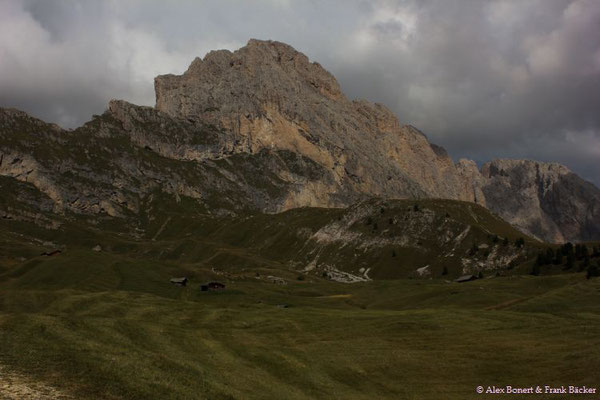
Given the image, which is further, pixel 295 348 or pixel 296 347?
pixel 296 347

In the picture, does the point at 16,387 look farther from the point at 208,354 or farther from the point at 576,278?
the point at 576,278

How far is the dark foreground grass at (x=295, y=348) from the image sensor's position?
1506 inches

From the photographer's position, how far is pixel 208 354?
167ft

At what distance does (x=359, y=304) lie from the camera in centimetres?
12731

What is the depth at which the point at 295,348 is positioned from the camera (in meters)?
61.0

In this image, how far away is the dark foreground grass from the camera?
3825cm

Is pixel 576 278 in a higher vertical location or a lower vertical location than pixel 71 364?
higher

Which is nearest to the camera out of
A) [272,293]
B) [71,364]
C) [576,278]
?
[71,364]

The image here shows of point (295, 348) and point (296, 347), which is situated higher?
point (295, 348)

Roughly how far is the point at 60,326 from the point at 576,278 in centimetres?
11801

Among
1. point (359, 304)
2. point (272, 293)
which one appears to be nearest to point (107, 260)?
point (272, 293)

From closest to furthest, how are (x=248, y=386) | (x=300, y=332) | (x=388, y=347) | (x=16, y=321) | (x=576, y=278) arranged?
(x=248, y=386) < (x=16, y=321) < (x=388, y=347) < (x=300, y=332) < (x=576, y=278)

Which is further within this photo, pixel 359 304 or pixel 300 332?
pixel 359 304

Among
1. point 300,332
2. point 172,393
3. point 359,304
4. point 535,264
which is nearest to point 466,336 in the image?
point 300,332
